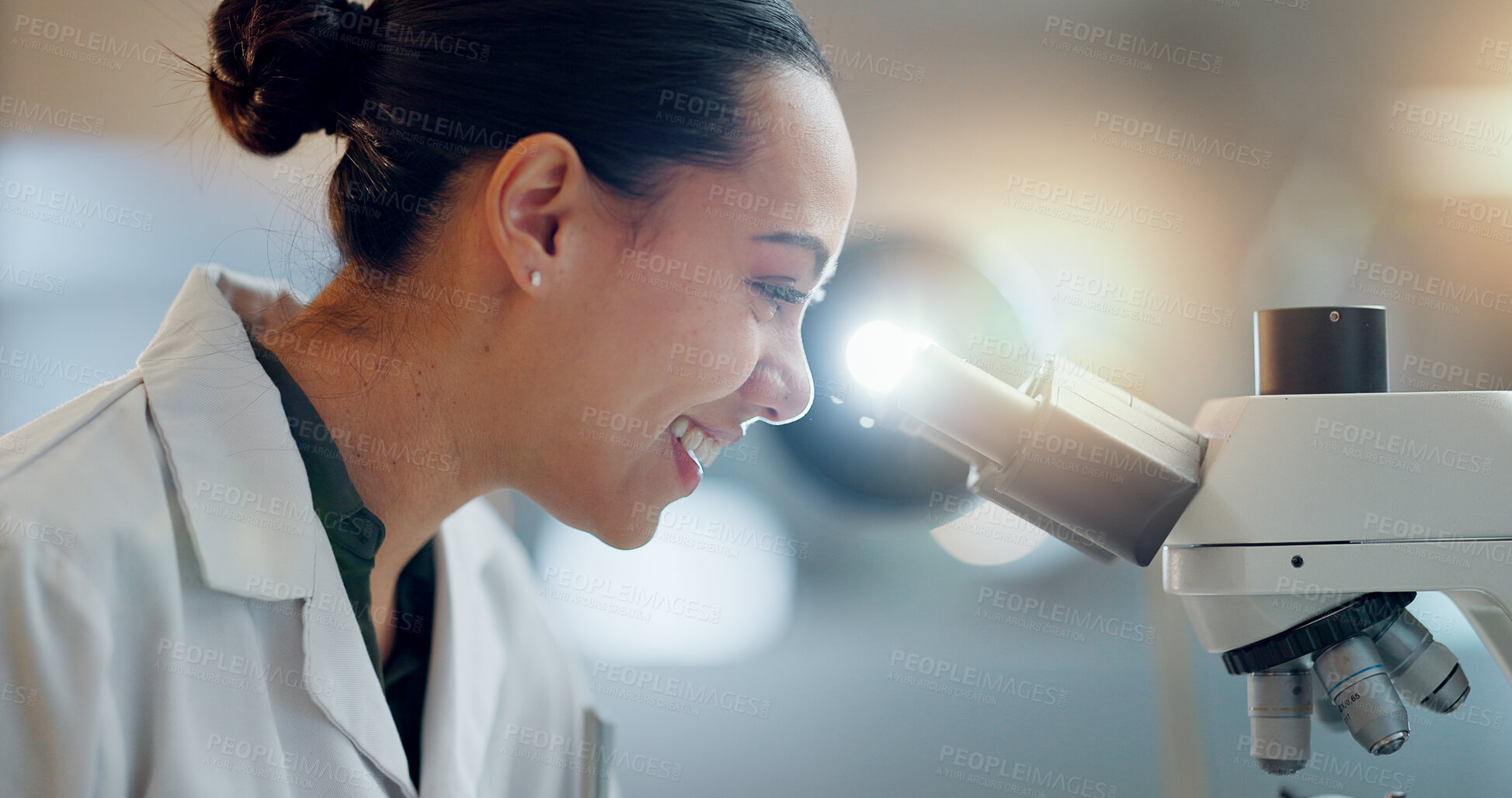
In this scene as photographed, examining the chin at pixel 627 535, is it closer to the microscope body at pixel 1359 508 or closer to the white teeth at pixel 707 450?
the white teeth at pixel 707 450

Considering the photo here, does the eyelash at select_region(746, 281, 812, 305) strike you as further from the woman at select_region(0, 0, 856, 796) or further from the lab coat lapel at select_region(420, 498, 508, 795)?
the lab coat lapel at select_region(420, 498, 508, 795)

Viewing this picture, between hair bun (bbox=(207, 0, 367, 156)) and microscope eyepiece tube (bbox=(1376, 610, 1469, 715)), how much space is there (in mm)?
829

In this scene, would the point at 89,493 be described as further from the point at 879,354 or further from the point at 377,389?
the point at 879,354

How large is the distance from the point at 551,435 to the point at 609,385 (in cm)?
7

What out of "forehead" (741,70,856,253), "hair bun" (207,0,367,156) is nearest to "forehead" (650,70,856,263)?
"forehead" (741,70,856,253)

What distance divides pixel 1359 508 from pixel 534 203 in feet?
1.94

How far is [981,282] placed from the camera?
1279 millimetres

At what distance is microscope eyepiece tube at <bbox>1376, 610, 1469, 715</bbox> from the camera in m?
0.53

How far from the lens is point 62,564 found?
524 mm

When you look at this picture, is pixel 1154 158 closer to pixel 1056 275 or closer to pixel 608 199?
pixel 1056 275

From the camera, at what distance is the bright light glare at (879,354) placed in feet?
2.31

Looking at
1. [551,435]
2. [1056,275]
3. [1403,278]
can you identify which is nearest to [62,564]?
[551,435]

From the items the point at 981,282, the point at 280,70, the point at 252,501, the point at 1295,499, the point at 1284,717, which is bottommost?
the point at 252,501

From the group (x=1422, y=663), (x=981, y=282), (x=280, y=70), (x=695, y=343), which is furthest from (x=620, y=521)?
(x=981, y=282)
